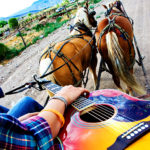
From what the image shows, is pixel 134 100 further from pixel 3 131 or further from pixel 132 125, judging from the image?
pixel 3 131

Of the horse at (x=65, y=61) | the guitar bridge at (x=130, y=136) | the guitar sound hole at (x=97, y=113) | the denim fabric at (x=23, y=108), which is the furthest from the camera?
the horse at (x=65, y=61)

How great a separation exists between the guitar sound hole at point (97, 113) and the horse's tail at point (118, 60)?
4.41 ft

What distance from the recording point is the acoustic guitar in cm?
92

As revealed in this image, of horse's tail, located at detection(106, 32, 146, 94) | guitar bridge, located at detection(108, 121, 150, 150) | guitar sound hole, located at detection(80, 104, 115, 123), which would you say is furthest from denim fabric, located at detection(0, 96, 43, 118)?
horse's tail, located at detection(106, 32, 146, 94)

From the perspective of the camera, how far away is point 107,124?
1.11m

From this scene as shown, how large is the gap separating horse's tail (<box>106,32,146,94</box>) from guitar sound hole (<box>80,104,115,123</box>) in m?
1.34

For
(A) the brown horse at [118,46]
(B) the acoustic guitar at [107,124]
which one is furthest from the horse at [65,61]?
(B) the acoustic guitar at [107,124]

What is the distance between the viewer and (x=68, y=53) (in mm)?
2475

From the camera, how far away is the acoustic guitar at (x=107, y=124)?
36.2 inches

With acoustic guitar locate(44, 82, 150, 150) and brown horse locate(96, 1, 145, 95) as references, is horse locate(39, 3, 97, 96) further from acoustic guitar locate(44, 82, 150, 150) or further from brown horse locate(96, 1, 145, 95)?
acoustic guitar locate(44, 82, 150, 150)

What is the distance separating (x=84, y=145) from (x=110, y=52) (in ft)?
5.95

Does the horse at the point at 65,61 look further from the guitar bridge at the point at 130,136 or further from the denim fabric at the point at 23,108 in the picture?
the guitar bridge at the point at 130,136

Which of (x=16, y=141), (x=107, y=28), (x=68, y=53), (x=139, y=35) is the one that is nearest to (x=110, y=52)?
(x=107, y=28)

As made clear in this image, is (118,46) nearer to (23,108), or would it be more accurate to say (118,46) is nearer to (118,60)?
(118,60)
